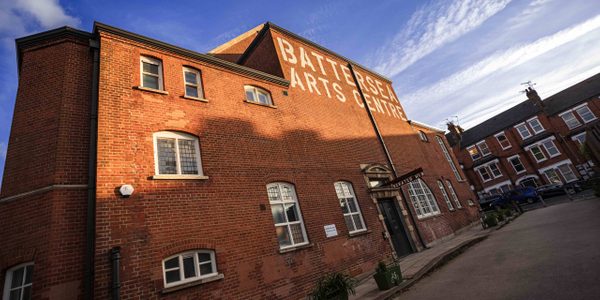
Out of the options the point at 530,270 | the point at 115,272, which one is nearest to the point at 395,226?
the point at 530,270

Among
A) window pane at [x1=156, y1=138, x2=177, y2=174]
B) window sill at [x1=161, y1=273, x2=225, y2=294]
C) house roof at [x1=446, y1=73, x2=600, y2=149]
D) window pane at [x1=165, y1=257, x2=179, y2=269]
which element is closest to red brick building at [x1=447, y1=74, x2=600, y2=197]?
house roof at [x1=446, y1=73, x2=600, y2=149]

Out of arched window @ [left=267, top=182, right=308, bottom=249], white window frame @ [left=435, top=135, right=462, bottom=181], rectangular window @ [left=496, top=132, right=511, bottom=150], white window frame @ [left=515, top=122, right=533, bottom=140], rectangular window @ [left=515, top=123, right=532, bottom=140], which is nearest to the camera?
arched window @ [left=267, top=182, right=308, bottom=249]

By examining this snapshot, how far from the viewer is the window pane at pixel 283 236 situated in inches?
365

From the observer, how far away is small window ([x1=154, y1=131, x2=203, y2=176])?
8.15m

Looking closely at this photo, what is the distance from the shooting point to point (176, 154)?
8.43 m

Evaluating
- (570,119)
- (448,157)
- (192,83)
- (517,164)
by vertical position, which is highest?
(570,119)

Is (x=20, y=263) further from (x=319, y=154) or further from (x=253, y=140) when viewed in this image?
(x=319, y=154)

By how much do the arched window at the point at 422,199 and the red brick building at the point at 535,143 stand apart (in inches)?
898

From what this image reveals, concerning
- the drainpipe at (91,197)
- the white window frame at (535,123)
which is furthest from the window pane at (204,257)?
the white window frame at (535,123)

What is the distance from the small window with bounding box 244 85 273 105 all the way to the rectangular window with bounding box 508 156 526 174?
3686 cm

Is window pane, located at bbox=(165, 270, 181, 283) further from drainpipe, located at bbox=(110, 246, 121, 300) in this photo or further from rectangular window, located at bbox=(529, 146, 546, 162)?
rectangular window, located at bbox=(529, 146, 546, 162)

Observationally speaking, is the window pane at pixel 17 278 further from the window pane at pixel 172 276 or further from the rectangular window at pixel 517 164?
the rectangular window at pixel 517 164

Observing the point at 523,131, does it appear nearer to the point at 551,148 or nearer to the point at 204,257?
the point at 551,148

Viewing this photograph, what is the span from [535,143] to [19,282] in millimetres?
44384
